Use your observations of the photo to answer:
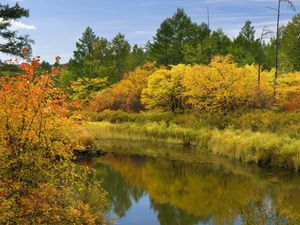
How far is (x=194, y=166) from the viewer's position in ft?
79.0

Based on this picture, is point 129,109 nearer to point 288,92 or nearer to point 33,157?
point 288,92

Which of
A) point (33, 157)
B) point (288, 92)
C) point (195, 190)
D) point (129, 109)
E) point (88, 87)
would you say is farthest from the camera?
point (88, 87)

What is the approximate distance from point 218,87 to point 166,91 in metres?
7.40

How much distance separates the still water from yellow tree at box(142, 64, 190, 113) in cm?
1398

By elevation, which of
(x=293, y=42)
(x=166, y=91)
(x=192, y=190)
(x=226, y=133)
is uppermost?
(x=293, y=42)

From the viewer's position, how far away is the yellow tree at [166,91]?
135ft

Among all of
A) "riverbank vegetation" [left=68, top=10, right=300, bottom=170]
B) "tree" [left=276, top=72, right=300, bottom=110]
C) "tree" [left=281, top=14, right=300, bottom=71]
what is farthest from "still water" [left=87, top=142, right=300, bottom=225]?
"tree" [left=281, top=14, right=300, bottom=71]

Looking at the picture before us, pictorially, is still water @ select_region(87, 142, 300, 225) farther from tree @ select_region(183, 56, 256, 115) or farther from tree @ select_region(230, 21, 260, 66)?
tree @ select_region(230, 21, 260, 66)

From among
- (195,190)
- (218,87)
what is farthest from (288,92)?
(195,190)

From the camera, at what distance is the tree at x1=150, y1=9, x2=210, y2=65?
60375 mm

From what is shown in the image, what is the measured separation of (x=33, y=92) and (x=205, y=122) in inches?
988

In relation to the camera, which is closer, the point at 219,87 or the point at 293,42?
the point at 219,87

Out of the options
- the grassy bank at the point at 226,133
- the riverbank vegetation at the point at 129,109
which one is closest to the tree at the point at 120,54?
the riverbank vegetation at the point at 129,109

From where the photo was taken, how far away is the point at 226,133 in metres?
28.0
